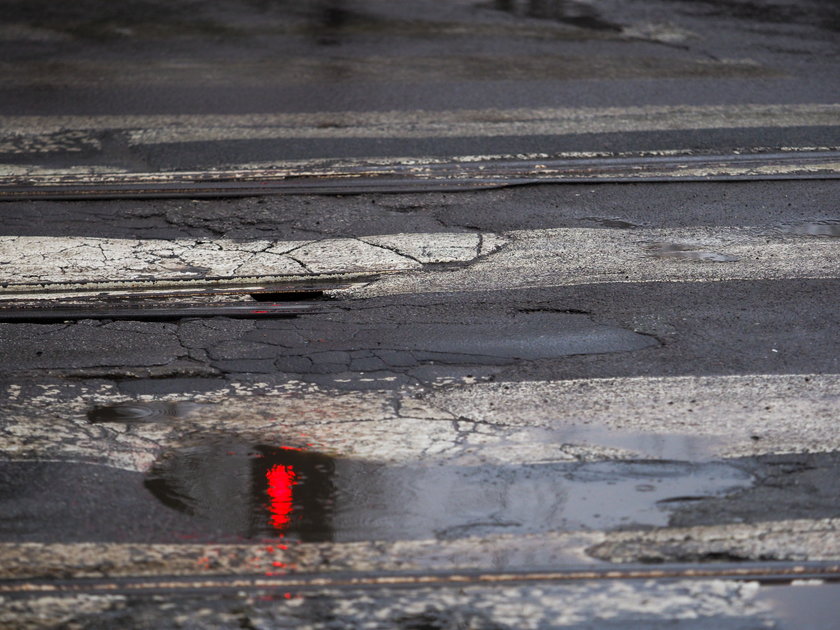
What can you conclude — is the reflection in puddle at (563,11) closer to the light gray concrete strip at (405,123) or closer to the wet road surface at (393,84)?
the wet road surface at (393,84)

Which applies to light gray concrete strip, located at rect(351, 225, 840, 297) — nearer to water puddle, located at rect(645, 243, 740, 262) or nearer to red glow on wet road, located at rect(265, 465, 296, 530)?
water puddle, located at rect(645, 243, 740, 262)

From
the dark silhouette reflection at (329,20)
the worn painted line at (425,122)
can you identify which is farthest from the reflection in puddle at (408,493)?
the dark silhouette reflection at (329,20)

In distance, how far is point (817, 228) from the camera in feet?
22.2

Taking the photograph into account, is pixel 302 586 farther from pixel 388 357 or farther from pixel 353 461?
pixel 388 357

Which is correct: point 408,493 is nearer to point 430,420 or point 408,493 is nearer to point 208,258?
point 430,420

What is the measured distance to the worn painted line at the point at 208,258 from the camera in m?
6.07

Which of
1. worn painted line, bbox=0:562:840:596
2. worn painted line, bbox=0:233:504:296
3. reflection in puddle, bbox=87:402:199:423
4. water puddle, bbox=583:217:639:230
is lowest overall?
worn painted line, bbox=0:562:840:596

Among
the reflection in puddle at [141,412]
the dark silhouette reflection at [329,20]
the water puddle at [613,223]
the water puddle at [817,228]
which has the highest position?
the dark silhouette reflection at [329,20]

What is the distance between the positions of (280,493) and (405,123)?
4.75m

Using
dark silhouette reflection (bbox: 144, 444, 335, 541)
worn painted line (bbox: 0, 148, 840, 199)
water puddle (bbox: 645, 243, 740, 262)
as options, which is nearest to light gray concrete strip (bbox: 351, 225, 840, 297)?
water puddle (bbox: 645, 243, 740, 262)

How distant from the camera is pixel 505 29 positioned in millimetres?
11250

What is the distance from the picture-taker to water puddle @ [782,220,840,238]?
6.67m

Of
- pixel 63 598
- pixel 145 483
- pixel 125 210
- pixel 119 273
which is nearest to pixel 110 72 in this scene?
pixel 125 210

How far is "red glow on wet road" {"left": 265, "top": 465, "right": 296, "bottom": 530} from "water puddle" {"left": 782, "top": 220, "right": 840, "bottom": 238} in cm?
376
